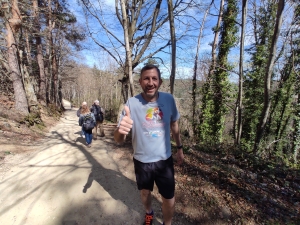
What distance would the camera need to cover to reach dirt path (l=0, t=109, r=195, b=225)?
→ 9.12 feet

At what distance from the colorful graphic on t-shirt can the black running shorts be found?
53 cm

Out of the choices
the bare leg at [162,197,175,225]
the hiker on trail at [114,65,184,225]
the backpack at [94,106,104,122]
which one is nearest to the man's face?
the hiker on trail at [114,65,184,225]

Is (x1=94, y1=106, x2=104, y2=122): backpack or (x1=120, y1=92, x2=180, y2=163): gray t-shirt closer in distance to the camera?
(x1=120, y1=92, x2=180, y2=163): gray t-shirt

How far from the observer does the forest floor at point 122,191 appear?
9.10 ft

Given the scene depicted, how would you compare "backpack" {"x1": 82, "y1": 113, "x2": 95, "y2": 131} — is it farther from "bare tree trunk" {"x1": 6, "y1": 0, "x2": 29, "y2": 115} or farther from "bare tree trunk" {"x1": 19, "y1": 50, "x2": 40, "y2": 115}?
"bare tree trunk" {"x1": 19, "y1": 50, "x2": 40, "y2": 115}

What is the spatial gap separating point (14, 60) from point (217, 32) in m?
13.8

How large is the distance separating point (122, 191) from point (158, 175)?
6.11 ft

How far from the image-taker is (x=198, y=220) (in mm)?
2738

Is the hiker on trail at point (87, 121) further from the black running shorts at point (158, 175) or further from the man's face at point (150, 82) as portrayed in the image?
the man's face at point (150, 82)

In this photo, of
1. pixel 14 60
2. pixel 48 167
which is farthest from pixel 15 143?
pixel 14 60

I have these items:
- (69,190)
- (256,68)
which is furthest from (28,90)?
(256,68)

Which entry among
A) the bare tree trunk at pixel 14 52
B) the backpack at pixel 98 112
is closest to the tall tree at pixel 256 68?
the backpack at pixel 98 112

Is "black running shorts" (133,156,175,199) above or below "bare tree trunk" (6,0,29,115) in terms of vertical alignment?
below

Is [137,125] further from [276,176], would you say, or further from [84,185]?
[276,176]
